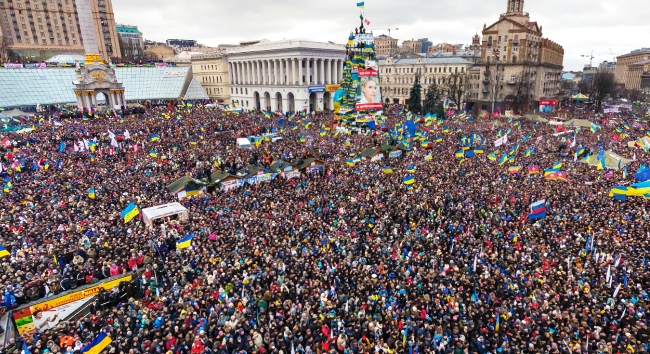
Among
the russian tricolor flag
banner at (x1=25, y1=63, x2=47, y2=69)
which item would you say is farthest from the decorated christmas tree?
banner at (x1=25, y1=63, x2=47, y2=69)

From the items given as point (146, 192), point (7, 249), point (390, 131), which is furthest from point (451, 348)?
point (390, 131)

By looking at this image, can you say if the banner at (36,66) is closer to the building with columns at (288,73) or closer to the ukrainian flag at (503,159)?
the building with columns at (288,73)

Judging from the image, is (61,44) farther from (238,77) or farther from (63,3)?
(238,77)

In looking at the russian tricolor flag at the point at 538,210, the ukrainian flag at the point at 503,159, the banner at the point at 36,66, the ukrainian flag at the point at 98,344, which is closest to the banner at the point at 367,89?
the ukrainian flag at the point at 503,159

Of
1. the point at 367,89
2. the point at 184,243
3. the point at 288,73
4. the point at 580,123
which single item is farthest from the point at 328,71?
the point at 184,243

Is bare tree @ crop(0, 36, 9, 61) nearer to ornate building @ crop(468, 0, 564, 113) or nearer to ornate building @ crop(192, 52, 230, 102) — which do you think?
ornate building @ crop(192, 52, 230, 102)

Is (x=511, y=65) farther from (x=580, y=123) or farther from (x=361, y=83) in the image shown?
(x=361, y=83)

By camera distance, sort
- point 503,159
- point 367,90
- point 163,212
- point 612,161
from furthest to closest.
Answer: point 367,90, point 612,161, point 503,159, point 163,212
